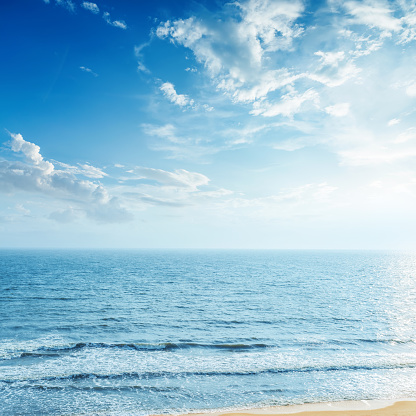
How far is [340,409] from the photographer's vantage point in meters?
16.6

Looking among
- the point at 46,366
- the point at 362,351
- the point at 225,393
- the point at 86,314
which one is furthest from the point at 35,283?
the point at 362,351

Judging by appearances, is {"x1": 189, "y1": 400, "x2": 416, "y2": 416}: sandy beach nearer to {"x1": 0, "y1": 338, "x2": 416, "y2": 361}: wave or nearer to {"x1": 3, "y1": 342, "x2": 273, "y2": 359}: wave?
{"x1": 0, "y1": 338, "x2": 416, "y2": 361}: wave

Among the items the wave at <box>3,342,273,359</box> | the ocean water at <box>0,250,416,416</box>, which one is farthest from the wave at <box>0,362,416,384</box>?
the wave at <box>3,342,273,359</box>

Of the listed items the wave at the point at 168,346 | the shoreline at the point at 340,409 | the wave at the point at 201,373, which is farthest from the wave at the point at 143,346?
the shoreline at the point at 340,409

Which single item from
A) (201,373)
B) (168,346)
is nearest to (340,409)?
(201,373)

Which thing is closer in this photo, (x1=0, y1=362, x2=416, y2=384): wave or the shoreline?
the shoreline

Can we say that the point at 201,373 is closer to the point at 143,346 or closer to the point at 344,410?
the point at 143,346

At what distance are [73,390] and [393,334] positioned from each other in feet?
102

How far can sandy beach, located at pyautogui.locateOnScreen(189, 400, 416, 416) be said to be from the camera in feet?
52.6

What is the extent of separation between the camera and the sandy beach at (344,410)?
1605 centimetres

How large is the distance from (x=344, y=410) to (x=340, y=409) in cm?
22

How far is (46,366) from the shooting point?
21234 millimetres

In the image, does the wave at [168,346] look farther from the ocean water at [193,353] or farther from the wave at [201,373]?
the wave at [201,373]

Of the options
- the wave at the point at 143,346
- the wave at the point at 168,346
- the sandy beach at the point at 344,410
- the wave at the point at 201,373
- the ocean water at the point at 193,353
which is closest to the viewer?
the sandy beach at the point at 344,410
